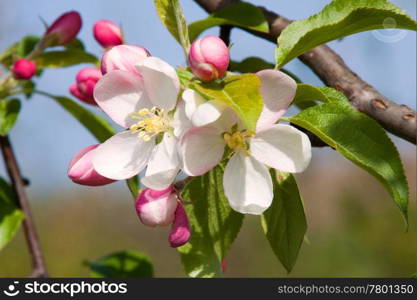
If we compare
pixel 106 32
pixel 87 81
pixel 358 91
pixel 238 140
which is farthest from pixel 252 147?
pixel 106 32

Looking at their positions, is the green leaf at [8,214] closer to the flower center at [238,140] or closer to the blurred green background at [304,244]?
the flower center at [238,140]

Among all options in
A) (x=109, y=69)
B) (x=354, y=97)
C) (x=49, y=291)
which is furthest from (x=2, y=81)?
(x=354, y=97)

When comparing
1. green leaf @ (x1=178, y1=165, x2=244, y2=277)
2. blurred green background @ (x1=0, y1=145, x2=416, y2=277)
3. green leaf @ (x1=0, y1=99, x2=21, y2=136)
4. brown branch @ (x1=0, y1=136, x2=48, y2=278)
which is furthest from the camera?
blurred green background @ (x1=0, y1=145, x2=416, y2=277)

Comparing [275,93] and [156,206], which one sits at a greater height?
[275,93]

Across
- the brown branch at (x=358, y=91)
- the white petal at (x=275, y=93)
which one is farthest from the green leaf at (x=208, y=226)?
the brown branch at (x=358, y=91)

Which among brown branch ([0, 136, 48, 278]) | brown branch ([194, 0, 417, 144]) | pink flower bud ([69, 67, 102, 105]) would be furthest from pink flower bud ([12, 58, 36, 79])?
brown branch ([194, 0, 417, 144])

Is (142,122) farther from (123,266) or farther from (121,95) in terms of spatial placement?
(123,266)

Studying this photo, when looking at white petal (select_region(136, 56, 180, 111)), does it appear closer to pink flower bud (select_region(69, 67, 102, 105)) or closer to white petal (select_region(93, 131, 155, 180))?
white petal (select_region(93, 131, 155, 180))
